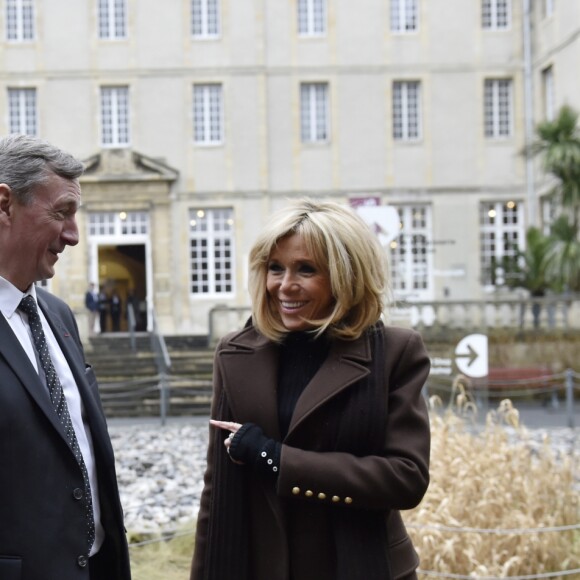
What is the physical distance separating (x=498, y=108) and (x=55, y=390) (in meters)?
25.2

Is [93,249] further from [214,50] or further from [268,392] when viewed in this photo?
[268,392]

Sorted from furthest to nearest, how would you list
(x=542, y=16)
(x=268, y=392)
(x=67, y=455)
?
(x=542, y=16) → (x=268, y=392) → (x=67, y=455)

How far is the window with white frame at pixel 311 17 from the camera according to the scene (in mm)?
26250

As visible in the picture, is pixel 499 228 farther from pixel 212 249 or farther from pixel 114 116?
pixel 114 116

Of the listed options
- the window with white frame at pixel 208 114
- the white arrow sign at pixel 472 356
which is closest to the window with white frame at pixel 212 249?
the window with white frame at pixel 208 114

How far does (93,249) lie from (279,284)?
79.3 ft

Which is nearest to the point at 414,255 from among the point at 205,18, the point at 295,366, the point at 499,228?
the point at 499,228

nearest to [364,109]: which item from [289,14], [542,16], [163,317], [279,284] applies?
[289,14]

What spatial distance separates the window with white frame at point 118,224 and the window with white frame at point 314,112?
508 cm

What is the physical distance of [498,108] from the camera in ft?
86.3

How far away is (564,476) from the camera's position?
19.0 ft

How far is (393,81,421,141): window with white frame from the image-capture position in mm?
26250

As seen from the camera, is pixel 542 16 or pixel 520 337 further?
pixel 542 16

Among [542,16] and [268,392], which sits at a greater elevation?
[542,16]
